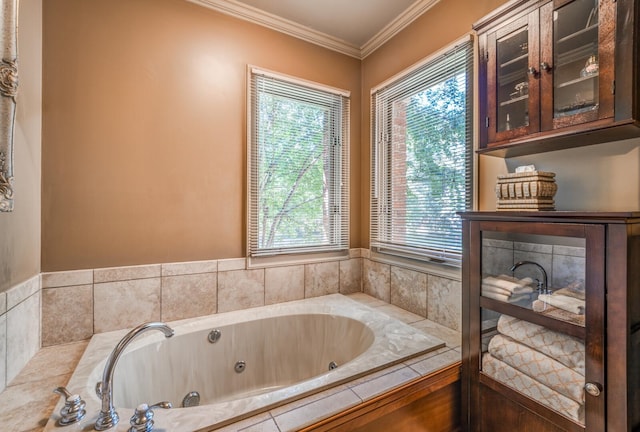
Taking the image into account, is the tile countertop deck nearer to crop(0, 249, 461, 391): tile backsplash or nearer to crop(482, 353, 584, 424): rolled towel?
crop(0, 249, 461, 391): tile backsplash

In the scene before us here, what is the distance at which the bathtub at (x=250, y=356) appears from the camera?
Answer: 4.06 feet

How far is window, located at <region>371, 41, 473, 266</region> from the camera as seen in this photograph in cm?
172

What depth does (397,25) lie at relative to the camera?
2.16m

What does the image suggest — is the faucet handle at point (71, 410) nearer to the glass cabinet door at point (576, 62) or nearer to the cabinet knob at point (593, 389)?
the cabinet knob at point (593, 389)

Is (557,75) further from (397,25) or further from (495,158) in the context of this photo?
(397,25)

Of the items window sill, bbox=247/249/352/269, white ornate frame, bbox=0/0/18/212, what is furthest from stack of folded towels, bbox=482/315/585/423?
white ornate frame, bbox=0/0/18/212

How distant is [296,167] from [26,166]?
1.52 metres

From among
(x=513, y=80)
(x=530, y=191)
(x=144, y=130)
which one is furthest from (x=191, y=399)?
(x=513, y=80)

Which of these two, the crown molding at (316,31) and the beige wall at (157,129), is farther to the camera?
the crown molding at (316,31)

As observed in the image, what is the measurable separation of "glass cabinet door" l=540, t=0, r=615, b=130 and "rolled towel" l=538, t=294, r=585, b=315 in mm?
649

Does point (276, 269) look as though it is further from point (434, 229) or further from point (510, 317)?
point (510, 317)

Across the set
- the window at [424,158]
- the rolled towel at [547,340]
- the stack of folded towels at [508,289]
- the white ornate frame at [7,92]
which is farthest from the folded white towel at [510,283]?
the white ornate frame at [7,92]

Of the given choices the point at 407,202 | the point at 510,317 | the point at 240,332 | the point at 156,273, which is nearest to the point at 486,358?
the point at 510,317

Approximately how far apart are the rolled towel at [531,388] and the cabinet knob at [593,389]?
81mm
